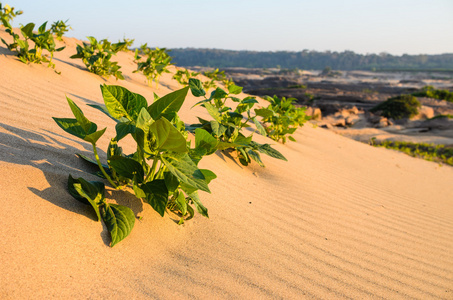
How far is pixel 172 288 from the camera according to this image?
1451 millimetres

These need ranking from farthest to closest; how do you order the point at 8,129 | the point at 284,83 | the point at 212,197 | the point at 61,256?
the point at 284,83, the point at 212,197, the point at 8,129, the point at 61,256

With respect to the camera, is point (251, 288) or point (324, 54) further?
point (324, 54)

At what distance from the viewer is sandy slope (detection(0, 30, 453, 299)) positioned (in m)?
1.40

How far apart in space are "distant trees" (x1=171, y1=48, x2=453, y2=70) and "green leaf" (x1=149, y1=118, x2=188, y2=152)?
95.1m

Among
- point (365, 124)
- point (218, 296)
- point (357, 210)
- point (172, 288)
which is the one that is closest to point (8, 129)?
point (172, 288)

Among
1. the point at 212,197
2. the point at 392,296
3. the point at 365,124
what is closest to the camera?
the point at 392,296

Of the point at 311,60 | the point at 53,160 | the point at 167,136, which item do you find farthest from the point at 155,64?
the point at 311,60

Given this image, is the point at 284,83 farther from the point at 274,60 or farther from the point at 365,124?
the point at 274,60

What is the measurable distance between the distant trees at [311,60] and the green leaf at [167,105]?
94945mm

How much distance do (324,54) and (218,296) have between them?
112 metres

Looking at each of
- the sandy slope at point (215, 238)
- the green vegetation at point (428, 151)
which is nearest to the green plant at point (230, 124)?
the sandy slope at point (215, 238)

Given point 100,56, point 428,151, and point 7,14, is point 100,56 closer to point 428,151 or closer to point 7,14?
point 7,14

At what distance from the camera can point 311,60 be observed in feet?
341

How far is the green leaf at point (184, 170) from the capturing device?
4.90 ft
